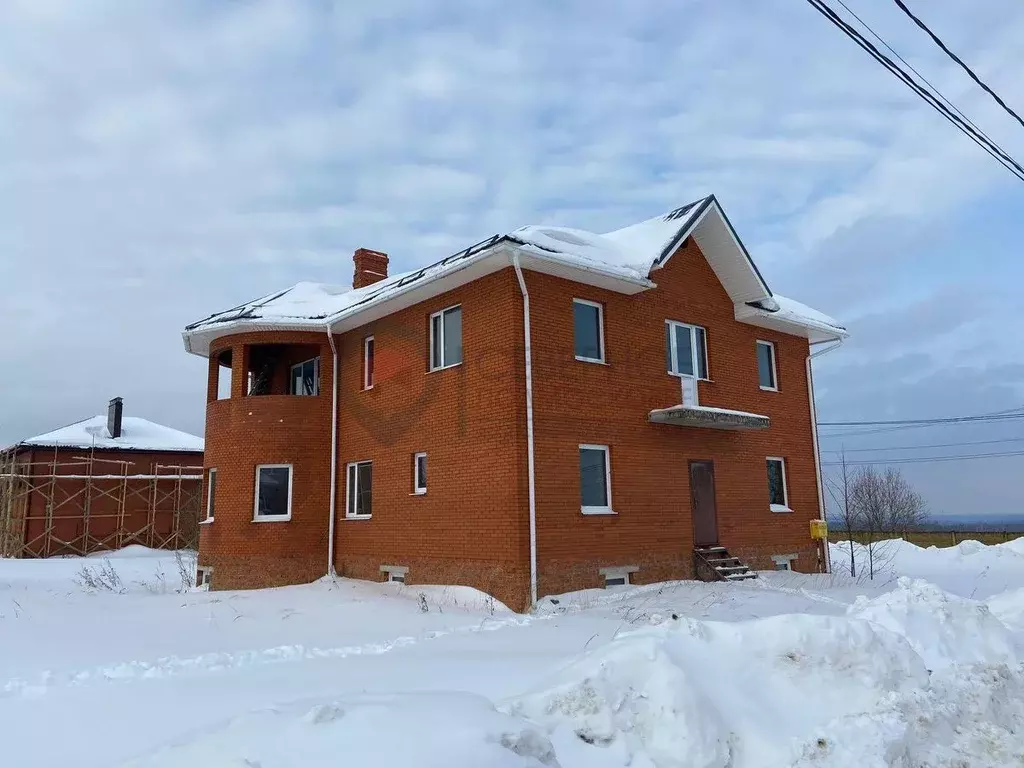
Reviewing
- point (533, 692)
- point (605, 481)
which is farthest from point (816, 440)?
point (533, 692)

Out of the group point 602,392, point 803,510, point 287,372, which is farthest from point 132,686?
point 803,510

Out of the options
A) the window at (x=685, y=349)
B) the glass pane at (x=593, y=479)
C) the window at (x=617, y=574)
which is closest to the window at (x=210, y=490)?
the glass pane at (x=593, y=479)

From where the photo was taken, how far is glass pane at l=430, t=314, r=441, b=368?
14.8m

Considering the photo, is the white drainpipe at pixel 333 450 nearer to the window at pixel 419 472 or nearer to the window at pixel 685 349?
the window at pixel 419 472

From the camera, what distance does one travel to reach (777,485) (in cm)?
1775

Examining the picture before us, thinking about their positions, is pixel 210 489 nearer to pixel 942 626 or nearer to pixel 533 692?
pixel 533 692

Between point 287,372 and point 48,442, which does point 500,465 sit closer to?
point 287,372

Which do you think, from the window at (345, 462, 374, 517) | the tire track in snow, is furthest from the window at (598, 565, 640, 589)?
the window at (345, 462, 374, 517)

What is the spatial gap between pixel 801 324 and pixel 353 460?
10.3 m

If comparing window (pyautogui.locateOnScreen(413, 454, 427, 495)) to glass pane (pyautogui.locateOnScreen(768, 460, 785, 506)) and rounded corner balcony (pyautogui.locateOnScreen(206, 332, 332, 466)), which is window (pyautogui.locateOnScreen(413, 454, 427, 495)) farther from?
glass pane (pyautogui.locateOnScreen(768, 460, 785, 506))

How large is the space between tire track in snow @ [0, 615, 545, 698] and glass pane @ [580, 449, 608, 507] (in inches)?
167

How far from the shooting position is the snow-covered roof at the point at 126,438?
3158 centimetres

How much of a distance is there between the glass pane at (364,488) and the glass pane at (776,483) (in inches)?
337

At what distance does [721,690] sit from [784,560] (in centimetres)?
1178
